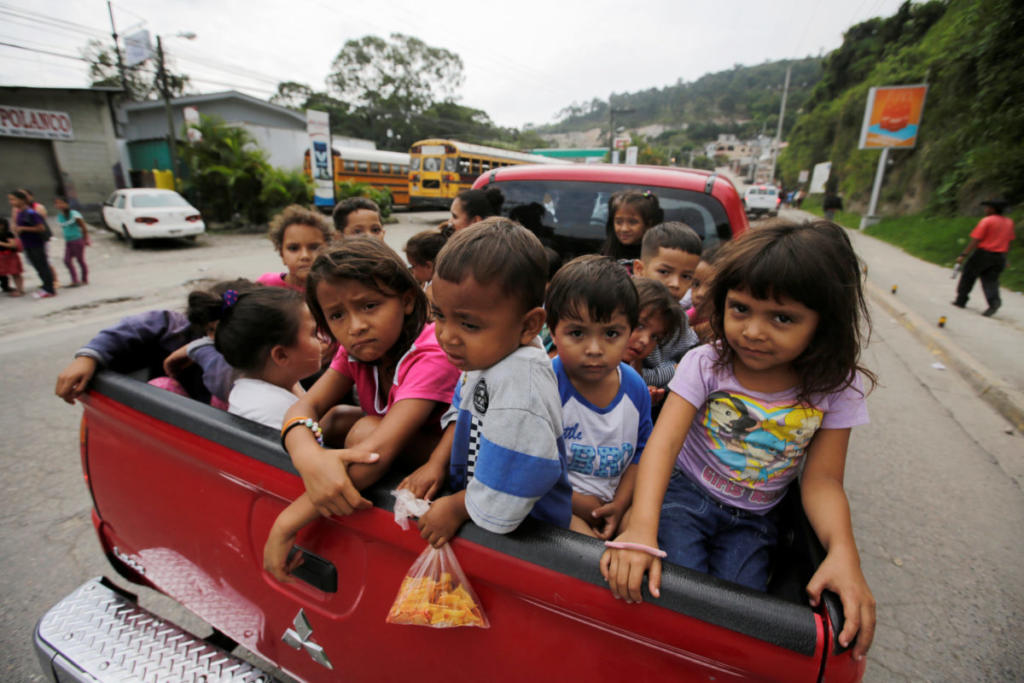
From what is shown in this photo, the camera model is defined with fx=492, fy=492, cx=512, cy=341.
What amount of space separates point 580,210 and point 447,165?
65.3 feet

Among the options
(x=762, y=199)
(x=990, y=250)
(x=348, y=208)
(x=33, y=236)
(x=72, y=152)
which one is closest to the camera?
(x=348, y=208)

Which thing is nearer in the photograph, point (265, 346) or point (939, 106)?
point (265, 346)

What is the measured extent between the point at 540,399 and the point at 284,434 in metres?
0.67

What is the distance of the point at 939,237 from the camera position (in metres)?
14.8

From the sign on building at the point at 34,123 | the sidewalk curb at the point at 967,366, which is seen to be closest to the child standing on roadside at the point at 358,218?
the sidewalk curb at the point at 967,366

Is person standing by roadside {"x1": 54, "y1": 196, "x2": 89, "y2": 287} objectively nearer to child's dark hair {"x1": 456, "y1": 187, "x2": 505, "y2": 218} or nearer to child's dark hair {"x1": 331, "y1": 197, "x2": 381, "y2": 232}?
child's dark hair {"x1": 331, "y1": 197, "x2": 381, "y2": 232}

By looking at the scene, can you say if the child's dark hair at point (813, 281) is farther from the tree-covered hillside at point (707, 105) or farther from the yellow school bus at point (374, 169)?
the tree-covered hillside at point (707, 105)

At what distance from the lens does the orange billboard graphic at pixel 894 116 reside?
18.6 metres

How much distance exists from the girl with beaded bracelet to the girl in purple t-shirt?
59 cm

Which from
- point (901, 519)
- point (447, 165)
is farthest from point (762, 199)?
point (901, 519)

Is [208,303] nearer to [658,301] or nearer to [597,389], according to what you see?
[597,389]

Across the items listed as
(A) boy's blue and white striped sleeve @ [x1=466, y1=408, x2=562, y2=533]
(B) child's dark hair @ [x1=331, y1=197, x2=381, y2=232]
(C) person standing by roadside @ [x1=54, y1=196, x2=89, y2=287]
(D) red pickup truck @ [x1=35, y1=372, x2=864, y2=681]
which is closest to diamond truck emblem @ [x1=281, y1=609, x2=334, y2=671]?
(D) red pickup truck @ [x1=35, y1=372, x2=864, y2=681]

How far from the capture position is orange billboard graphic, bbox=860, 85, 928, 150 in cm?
1861

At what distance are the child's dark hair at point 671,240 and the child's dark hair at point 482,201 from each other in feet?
4.00
